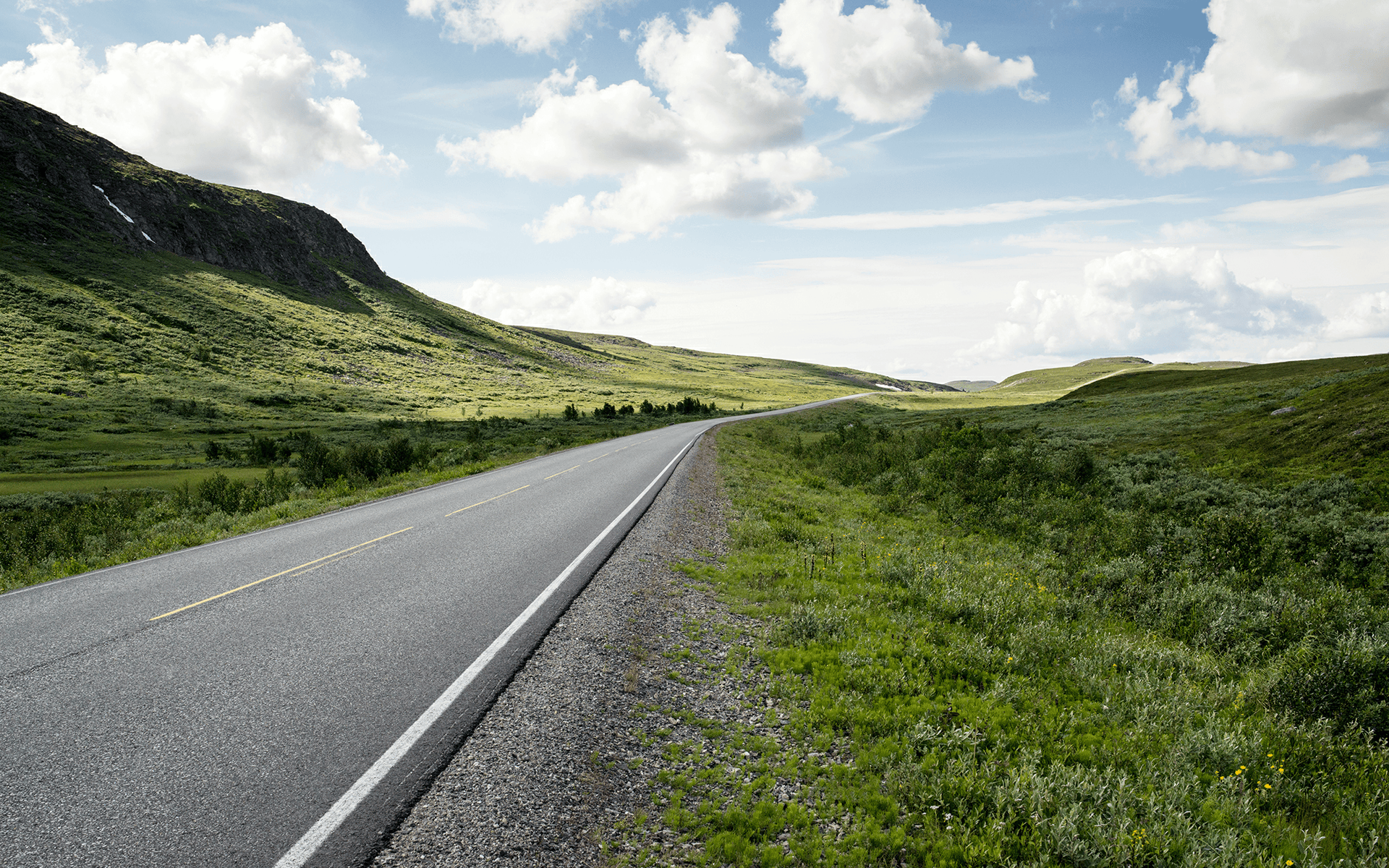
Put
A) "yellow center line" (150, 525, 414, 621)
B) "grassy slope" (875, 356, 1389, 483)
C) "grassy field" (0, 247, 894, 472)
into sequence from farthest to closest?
1. "grassy field" (0, 247, 894, 472)
2. "grassy slope" (875, 356, 1389, 483)
3. "yellow center line" (150, 525, 414, 621)

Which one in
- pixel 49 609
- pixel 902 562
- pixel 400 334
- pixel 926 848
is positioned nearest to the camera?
pixel 926 848

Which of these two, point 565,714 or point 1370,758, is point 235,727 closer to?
point 565,714

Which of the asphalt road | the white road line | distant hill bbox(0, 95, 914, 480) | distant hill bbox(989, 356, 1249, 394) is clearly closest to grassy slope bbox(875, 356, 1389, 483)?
the white road line

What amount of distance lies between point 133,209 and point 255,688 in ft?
512

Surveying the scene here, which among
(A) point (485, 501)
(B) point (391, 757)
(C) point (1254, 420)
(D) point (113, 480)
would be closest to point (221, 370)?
(D) point (113, 480)

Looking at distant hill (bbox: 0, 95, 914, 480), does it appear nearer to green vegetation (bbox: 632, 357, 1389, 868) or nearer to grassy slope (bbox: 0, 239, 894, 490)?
grassy slope (bbox: 0, 239, 894, 490)

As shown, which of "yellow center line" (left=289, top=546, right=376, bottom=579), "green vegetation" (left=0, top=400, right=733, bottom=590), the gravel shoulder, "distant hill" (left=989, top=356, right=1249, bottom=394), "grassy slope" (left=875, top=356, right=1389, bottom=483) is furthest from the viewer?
"distant hill" (left=989, top=356, right=1249, bottom=394)

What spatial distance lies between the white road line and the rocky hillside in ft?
427

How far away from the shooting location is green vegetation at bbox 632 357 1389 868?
388 centimetres

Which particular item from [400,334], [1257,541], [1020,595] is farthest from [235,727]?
[400,334]

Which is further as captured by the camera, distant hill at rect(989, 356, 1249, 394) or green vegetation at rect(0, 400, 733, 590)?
distant hill at rect(989, 356, 1249, 394)

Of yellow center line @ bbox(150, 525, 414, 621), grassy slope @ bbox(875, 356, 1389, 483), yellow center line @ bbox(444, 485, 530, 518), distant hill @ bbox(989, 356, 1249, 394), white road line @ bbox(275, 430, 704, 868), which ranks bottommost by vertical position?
yellow center line @ bbox(150, 525, 414, 621)

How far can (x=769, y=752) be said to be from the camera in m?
4.64

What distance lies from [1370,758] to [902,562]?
215 inches
